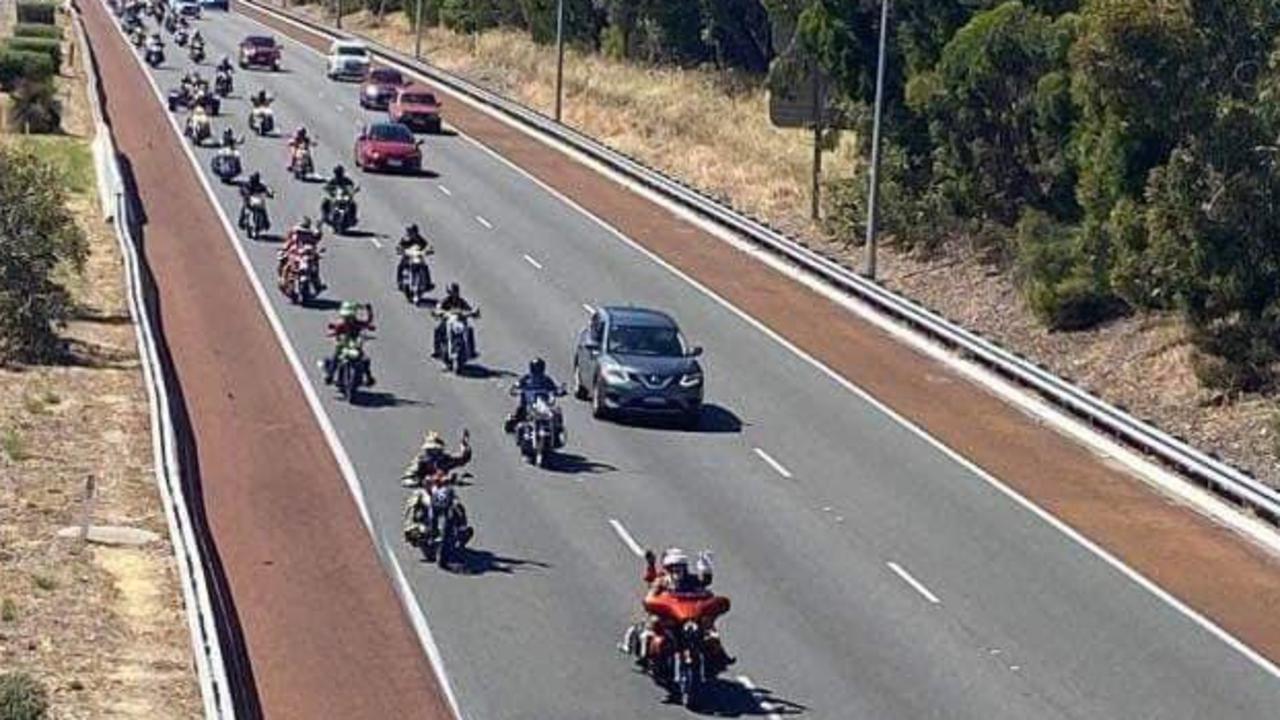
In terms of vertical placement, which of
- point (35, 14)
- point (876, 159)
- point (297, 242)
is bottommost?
point (35, 14)

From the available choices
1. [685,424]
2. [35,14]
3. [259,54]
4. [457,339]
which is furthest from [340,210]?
[35,14]

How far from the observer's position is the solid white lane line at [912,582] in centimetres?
2775

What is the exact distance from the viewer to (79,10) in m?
138

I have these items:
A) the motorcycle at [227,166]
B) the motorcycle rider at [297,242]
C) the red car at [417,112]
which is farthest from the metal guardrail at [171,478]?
the red car at [417,112]

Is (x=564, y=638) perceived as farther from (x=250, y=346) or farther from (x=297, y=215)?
(x=297, y=215)

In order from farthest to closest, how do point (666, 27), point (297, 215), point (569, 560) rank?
→ 1. point (666, 27)
2. point (297, 215)
3. point (569, 560)

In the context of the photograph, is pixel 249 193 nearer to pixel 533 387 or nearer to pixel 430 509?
pixel 533 387

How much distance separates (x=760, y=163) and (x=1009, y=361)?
32.0 m

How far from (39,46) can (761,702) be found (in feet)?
255

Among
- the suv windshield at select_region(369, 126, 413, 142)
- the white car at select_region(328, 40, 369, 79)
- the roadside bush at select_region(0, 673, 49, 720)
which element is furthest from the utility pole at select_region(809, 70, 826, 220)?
the roadside bush at select_region(0, 673, 49, 720)

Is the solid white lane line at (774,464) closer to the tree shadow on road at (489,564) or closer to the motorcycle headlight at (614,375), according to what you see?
the motorcycle headlight at (614,375)

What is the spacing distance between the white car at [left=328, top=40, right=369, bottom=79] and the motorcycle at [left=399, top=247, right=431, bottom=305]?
167ft

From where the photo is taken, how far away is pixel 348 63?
3839 inches

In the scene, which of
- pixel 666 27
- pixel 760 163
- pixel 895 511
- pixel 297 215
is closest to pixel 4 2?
pixel 666 27
